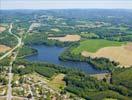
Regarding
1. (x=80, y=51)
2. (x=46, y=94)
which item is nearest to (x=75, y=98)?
(x=46, y=94)

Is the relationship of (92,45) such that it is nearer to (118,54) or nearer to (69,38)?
(118,54)

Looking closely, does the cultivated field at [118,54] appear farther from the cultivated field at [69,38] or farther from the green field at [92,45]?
the cultivated field at [69,38]

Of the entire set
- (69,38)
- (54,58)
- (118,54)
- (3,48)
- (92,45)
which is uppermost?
(118,54)

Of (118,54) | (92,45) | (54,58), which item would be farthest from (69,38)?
(118,54)

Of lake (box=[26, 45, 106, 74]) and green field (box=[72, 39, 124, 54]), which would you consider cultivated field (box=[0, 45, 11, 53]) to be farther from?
green field (box=[72, 39, 124, 54])

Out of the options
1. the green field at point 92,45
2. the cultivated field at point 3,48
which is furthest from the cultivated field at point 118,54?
the cultivated field at point 3,48

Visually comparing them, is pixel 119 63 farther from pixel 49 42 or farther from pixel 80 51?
pixel 49 42

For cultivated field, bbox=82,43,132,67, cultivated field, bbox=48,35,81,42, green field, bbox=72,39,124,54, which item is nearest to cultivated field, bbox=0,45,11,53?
green field, bbox=72,39,124,54
